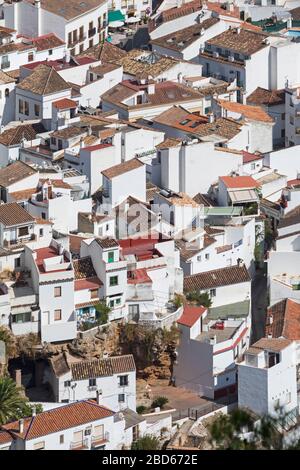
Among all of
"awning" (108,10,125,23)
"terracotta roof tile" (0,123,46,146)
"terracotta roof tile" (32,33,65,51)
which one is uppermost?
"terracotta roof tile" (32,33,65,51)

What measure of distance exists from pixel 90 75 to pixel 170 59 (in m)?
3.50

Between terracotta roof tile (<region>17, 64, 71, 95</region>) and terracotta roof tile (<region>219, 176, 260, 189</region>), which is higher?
terracotta roof tile (<region>17, 64, 71, 95</region>)

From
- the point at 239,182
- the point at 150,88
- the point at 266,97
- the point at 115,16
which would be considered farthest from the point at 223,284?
the point at 115,16

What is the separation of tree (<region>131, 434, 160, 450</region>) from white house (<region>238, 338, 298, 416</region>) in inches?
126

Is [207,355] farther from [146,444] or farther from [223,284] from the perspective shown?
[146,444]

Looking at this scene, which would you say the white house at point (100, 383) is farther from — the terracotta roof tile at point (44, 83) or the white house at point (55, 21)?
the white house at point (55, 21)

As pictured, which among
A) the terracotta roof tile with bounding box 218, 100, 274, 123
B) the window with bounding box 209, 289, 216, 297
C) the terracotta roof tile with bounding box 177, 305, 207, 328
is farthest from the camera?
the terracotta roof tile with bounding box 218, 100, 274, 123

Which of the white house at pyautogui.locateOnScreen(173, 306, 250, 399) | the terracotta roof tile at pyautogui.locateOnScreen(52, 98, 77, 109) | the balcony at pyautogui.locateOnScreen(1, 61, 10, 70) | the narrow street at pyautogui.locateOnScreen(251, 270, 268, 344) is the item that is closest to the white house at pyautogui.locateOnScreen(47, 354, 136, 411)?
the white house at pyautogui.locateOnScreen(173, 306, 250, 399)

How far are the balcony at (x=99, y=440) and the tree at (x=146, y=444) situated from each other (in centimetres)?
76

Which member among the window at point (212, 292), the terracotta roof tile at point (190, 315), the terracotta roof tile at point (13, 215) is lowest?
the window at point (212, 292)

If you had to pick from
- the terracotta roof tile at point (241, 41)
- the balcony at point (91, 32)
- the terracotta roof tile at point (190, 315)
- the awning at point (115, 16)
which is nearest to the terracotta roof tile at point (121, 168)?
the terracotta roof tile at point (190, 315)

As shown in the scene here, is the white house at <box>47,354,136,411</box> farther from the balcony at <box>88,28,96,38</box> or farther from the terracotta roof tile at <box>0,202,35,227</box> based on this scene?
the balcony at <box>88,28,96,38</box>

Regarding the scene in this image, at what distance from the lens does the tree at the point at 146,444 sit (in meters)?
62.0

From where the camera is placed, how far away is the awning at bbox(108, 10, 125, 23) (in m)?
92.9
